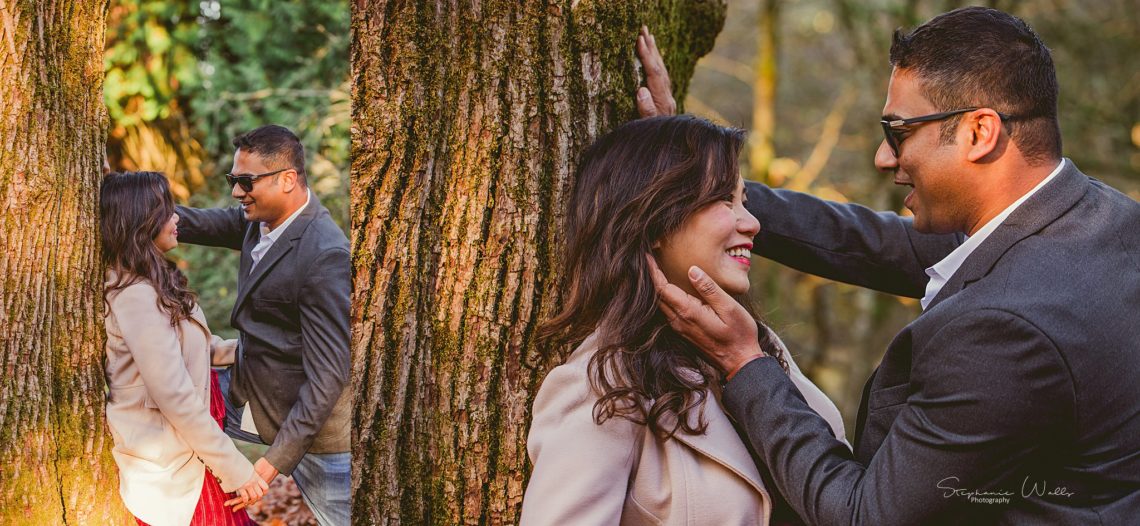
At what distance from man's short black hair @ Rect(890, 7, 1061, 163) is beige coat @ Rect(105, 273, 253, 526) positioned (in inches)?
84.2

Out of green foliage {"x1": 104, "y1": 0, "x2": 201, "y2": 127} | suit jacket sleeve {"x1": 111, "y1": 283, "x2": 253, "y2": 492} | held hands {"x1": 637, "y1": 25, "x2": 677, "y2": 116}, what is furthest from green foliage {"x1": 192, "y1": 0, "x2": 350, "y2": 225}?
held hands {"x1": 637, "y1": 25, "x2": 677, "y2": 116}

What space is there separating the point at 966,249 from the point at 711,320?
73 centimetres

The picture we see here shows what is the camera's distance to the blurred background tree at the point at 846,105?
9.83 metres

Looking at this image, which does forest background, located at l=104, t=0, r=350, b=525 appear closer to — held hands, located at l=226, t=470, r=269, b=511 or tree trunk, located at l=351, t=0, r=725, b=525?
held hands, located at l=226, t=470, r=269, b=511

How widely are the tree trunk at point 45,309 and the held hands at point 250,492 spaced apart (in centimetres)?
53

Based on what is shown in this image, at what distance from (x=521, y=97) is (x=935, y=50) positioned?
1.15 metres

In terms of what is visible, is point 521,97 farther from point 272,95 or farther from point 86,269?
point 272,95

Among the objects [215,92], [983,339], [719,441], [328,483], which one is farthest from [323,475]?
[215,92]

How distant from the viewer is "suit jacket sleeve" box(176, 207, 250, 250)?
2.84m

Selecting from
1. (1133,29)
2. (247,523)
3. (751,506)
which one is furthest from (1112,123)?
(247,523)

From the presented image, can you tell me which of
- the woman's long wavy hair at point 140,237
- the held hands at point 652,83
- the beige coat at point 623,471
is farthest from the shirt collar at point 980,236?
the woman's long wavy hair at point 140,237

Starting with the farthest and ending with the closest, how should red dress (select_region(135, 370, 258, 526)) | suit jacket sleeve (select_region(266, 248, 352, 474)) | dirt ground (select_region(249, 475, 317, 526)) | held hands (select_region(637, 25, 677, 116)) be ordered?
dirt ground (select_region(249, 475, 317, 526))
held hands (select_region(637, 25, 677, 116))
red dress (select_region(135, 370, 258, 526))
suit jacket sleeve (select_region(266, 248, 352, 474))

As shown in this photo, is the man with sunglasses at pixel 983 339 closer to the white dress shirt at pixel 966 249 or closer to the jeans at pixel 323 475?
the white dress shirt at pixel 966 249

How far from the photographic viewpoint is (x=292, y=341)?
7.71ft
